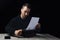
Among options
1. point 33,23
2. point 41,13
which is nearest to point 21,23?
point 33,23

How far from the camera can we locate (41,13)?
2.05m

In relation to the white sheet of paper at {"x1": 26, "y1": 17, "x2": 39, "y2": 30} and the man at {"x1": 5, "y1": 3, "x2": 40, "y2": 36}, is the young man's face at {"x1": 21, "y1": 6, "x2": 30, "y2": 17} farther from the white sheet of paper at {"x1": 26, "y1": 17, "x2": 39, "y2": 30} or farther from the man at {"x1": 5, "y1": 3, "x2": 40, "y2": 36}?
the white sheet of paper at {"x1": 26, "y1": 17, "x2": 39, "y2": 30}

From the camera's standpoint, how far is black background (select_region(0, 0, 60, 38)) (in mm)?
1960

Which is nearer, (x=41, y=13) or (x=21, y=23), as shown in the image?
(x=21, y=23)

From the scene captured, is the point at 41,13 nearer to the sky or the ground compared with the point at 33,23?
nearer to the sky

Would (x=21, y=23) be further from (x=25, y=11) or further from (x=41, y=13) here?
(x=41, y=13)

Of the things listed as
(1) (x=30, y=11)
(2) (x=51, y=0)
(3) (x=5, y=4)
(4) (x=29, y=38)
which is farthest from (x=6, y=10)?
(2) (x=51, y=0)

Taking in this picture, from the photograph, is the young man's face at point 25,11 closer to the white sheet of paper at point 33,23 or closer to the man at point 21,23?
the man at point 21,23

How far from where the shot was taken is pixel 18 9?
6.40 feet

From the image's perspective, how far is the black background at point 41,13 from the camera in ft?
6.43

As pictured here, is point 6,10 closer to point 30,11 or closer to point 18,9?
point 18,9

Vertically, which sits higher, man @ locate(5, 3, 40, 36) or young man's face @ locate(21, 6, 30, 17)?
young man's face @ locate(21, 6, 30, 17)

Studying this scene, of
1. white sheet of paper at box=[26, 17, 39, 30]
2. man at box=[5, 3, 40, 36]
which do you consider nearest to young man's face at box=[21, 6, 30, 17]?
man at box=[5, 3, 40, 36]

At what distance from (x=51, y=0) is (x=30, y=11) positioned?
1.15 ft
